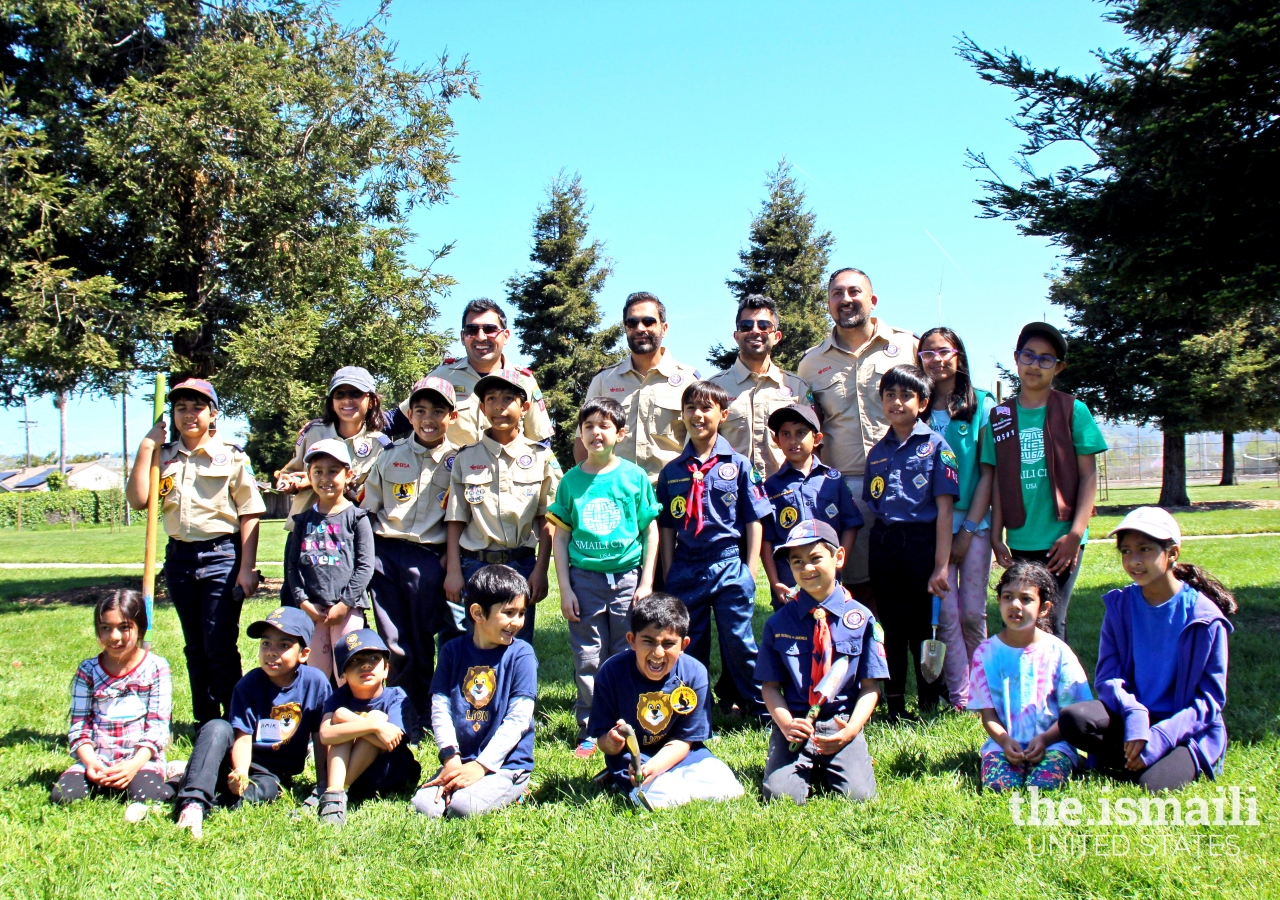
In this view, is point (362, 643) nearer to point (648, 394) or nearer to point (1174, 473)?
point (648, 394)

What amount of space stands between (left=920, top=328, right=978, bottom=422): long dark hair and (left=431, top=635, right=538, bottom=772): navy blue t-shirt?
2809 mm

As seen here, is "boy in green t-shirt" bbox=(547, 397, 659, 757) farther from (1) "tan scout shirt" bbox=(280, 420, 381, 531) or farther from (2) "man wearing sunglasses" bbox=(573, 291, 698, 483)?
(1) "tan scout shirt" bbox=(280, 420, 381, 531)

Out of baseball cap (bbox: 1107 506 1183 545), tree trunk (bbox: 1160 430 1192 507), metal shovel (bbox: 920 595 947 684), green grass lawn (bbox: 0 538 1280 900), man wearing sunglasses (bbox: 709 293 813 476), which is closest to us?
green grass lawn (bbox: 0 538 1280 900)

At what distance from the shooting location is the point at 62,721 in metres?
6.05

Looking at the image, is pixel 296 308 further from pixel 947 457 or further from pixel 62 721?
pixel 947 457

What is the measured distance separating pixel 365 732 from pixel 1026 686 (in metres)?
3.00

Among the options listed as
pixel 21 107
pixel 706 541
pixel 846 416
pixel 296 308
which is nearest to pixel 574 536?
pixel 706 541

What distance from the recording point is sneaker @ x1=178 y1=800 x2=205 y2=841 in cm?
379

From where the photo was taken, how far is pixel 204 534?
5.27m

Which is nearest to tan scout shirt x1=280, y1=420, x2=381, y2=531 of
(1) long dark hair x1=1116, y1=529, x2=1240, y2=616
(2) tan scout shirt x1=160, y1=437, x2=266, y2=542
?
(2) tan scout shirt x1=160, y1=437, x2=266, y2=542

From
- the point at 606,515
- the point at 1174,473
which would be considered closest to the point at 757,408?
the point at 606,515

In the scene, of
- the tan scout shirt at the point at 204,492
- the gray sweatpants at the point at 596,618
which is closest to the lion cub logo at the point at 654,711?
the gray sweatpants at the point at 596,618

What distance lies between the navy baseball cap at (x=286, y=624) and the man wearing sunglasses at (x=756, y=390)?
267cm

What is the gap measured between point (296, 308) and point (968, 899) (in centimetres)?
1194
